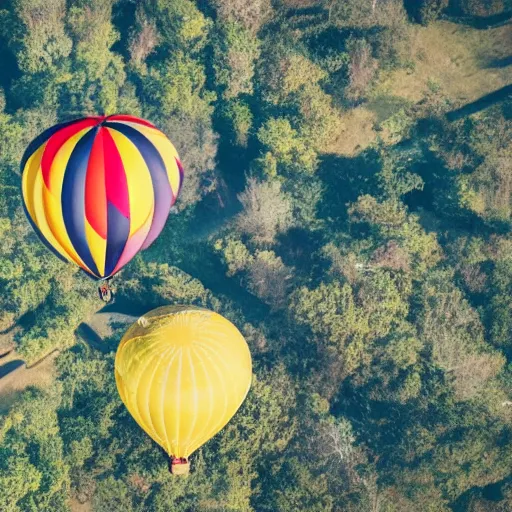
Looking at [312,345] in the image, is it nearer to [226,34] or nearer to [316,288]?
[316,288]

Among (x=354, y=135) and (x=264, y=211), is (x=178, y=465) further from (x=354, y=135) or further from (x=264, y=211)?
(x=354, y=135)

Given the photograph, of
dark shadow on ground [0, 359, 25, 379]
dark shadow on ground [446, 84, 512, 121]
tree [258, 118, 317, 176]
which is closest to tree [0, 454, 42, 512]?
dark shadow on ground [0, 359, 25, 379]

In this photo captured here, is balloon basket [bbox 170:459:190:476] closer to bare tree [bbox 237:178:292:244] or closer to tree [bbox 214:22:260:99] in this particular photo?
bare tree [bbox 237:178:292:244]

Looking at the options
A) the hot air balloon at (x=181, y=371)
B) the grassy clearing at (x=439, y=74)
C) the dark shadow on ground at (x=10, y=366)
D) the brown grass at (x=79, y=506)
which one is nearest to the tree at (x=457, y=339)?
the grassy clearing at (x=439, y=74)

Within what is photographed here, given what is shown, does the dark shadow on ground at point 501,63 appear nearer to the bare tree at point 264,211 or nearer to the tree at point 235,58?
the tree at point 235,58

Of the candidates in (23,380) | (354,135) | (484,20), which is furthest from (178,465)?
(484,20)

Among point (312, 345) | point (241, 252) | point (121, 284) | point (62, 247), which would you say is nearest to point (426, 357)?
point (312, 345)
